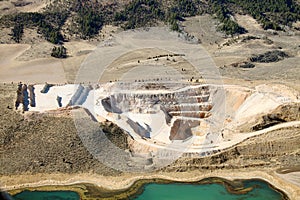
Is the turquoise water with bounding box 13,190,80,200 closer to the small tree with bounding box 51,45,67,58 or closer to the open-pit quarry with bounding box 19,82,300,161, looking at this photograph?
the open-pit quarry with bounding box 19,82,300,161

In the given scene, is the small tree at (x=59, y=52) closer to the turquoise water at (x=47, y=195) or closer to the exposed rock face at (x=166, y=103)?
the exposed rock face at (x=166, y=103)

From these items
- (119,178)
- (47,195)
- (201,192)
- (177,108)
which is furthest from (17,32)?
(201,192)

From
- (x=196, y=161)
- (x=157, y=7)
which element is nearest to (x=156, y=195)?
(x=196, y=161)

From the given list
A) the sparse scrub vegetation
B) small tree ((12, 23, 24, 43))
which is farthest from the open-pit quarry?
the sparse scrub vegetation

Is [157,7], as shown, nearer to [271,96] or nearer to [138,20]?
[138,20]

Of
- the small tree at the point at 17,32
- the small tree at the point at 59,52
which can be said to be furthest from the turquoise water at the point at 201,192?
the small tree at the point at 17,32

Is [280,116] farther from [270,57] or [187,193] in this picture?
[270,57]

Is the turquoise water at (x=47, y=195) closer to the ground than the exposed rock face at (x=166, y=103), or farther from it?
closer to the ground

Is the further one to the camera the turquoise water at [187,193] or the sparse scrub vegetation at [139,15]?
the sparse scrub vegetation at [139,15]
